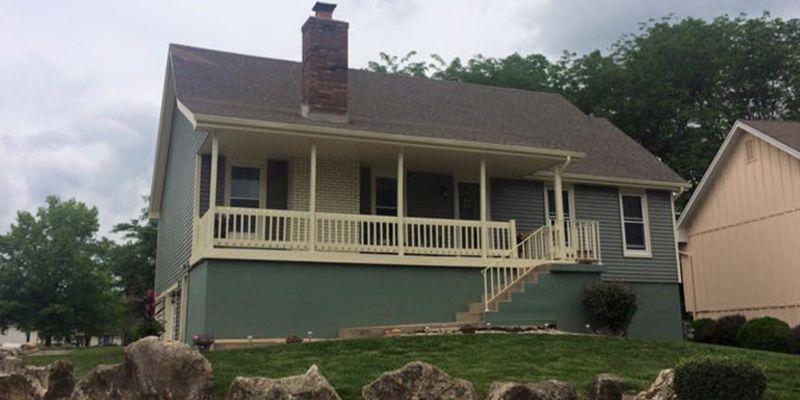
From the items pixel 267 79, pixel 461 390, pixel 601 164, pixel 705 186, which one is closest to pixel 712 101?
pixel 705 186

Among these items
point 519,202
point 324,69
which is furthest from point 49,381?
point 519,202

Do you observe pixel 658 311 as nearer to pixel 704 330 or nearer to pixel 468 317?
pixel 704 330

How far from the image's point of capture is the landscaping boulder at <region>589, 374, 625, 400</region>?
7.16 metres

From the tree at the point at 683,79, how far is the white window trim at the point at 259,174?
65.0 feet

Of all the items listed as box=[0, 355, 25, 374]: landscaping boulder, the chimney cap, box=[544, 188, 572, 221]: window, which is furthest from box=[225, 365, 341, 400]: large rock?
box=[544, 188, 572, 221]: window

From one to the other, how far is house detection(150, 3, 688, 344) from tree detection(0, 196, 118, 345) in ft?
32.1

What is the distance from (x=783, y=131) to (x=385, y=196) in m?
11.4

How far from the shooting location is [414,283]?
14141 mm

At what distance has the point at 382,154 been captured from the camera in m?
15.1

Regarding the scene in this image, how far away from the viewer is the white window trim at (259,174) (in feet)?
49.3

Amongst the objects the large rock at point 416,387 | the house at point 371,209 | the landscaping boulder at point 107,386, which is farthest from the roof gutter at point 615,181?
the landscaping boulder at point 107,386

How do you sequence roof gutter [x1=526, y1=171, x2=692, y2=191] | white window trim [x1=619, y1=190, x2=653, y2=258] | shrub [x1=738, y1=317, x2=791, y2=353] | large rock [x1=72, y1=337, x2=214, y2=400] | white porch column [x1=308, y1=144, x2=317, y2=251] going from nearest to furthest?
large rock [x1=72, y1=337, x2=214, y2=400] < white porch column [x1=308, y1=144, x2=317, y2=251] < shrub [x1=738, y1=317, x2=791, y2=353] < roof gutter [x1=526, y1=171, x2=692, y2=191] < white window trim [x1=619, y1=190, x2=653, y2=258]

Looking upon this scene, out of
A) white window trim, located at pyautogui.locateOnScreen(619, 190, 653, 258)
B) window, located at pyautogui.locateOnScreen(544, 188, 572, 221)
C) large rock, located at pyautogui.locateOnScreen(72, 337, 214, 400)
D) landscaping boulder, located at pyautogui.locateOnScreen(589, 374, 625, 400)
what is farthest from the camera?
white window trim, located at pyautogui.locateOnScreen(619, 190, 653, 258)

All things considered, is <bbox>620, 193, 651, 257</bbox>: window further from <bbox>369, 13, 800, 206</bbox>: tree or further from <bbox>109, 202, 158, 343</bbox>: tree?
<bbox>109, 202, 158, 343</bbox>: tree
